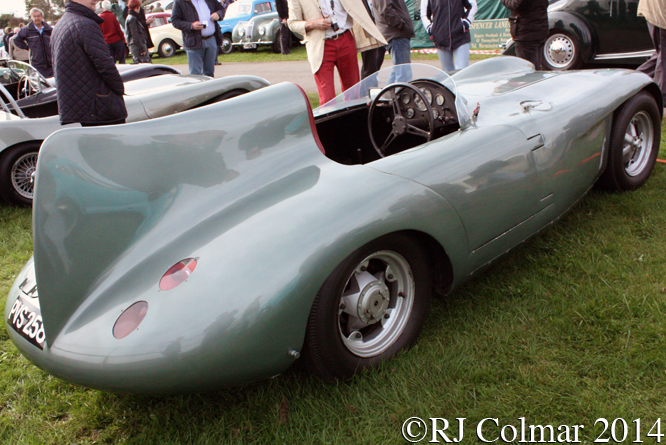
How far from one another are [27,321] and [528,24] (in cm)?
480

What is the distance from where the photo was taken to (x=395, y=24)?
564 centimetres

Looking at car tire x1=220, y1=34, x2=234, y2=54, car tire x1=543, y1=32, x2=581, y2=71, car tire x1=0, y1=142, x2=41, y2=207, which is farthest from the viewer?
car tire x1=220, y1=34, x2=234, y2=54

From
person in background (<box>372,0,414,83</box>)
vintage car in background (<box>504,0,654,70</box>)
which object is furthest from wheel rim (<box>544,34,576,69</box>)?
person in background (<box>372,0,414,83</box>)

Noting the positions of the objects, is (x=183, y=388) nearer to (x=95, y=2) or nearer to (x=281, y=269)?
(x=281, y=269)

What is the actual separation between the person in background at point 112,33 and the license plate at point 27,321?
28.3 ft

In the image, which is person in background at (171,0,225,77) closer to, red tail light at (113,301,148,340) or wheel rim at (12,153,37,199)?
wheel rim at (12,153,37,199)

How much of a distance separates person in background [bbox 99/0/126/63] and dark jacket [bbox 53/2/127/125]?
619 cm

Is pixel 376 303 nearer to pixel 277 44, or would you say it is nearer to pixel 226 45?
pixel 277 44

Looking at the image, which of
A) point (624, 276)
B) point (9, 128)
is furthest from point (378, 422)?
point (9, 128)

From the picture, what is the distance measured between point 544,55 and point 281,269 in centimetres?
655

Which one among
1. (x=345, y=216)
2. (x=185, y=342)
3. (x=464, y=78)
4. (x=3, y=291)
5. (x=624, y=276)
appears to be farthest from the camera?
(x=464, y=78)

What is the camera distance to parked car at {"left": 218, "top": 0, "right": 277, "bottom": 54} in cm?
1839

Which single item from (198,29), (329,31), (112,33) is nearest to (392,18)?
(329,31)

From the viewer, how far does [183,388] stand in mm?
1713
